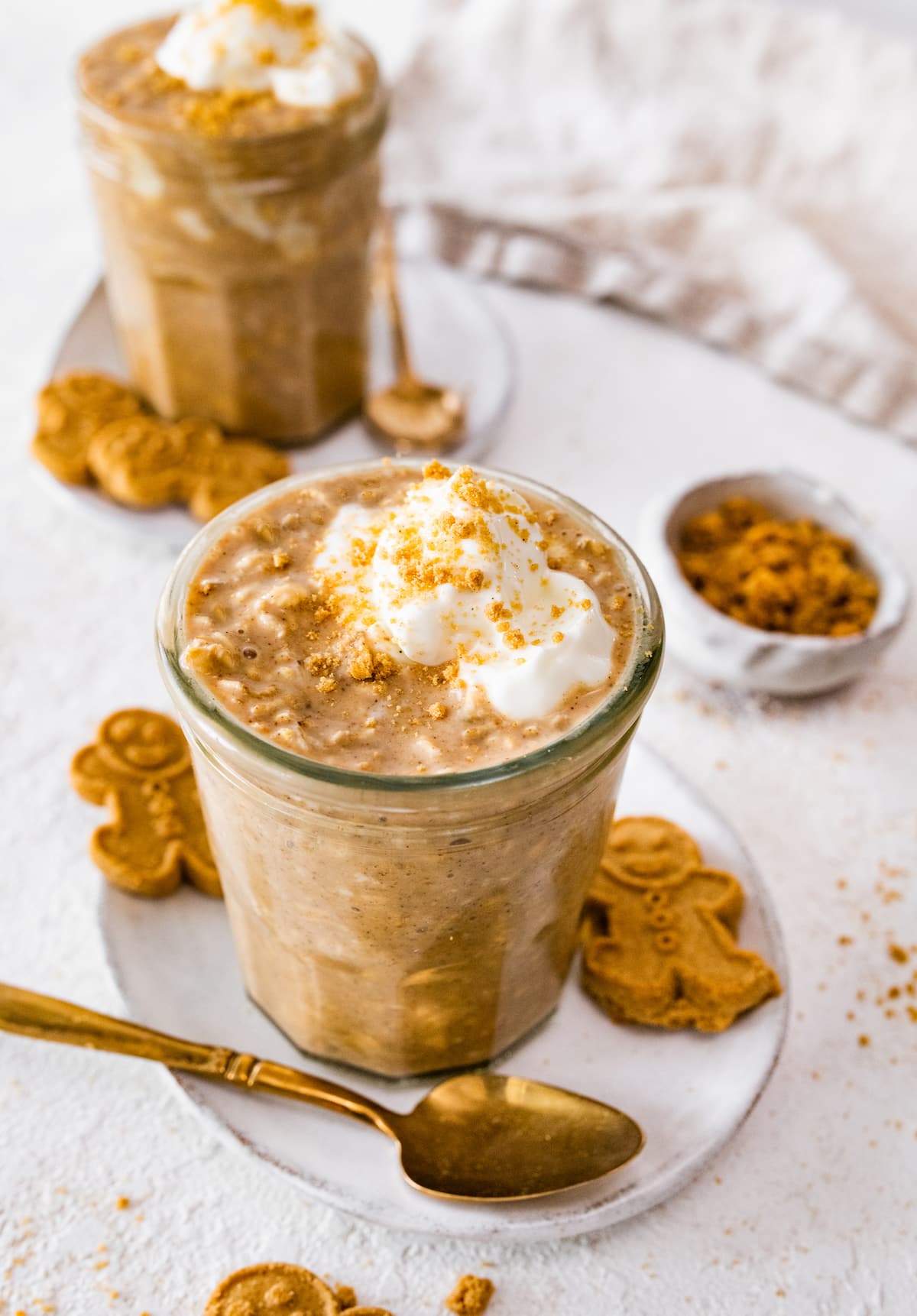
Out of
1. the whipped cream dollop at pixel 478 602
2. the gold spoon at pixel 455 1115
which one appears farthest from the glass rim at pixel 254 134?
the gold spoon at pixel 455 1115

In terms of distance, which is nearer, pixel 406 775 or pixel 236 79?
pixel 406 775

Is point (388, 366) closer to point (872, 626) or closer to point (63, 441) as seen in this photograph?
point (63, 441)

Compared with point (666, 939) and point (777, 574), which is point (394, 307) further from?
point (666, 939)

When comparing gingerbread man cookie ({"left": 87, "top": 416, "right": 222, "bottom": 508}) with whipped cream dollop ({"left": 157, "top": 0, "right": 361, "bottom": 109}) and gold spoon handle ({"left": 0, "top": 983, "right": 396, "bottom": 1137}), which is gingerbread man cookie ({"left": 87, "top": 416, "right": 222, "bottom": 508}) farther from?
gold spoon handle ({"left": 0, "top": 983, "right": 396, "bottom": 1137})

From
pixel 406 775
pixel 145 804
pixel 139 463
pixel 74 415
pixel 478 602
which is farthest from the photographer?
pixel 74 415

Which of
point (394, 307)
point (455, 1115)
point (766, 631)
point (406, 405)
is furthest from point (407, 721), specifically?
point (394, 307)

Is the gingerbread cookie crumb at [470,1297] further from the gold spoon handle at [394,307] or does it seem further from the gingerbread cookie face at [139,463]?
the gold spoon handle at [394,307]
